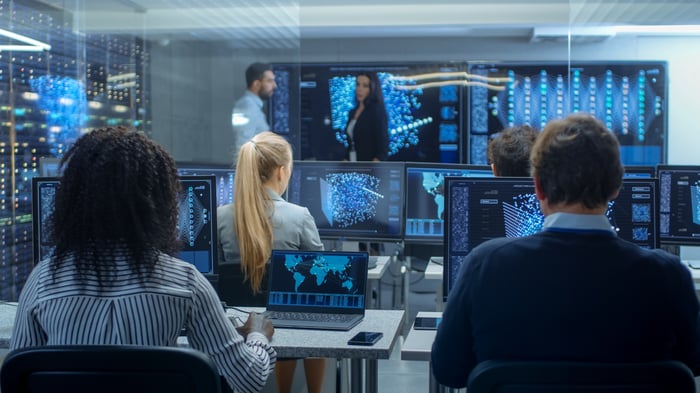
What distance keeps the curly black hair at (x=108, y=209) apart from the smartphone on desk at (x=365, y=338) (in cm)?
64

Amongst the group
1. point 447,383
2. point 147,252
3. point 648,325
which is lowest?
point 447,383

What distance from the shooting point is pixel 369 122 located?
725 cm

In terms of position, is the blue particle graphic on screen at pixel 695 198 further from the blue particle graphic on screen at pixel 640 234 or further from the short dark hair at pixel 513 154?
the blue particle graphic on screen at pixel 640 234

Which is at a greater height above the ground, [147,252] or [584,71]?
[584,71]

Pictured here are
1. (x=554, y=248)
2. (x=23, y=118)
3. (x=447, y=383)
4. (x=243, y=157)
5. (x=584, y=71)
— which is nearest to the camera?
(x=554, y=248)

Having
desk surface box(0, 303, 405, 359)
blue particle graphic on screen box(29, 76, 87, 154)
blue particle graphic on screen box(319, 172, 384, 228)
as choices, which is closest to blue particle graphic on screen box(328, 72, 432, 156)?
blue particle graphic on screen box(29, 76, 87, 154)

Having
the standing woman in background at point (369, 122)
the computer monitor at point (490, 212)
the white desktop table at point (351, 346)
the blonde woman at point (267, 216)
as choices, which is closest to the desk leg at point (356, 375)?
the white desktop table at point (351, 346)

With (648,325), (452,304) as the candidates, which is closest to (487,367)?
(452,304)

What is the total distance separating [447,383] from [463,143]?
565 cm

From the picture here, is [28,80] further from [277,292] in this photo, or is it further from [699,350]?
[699,350]

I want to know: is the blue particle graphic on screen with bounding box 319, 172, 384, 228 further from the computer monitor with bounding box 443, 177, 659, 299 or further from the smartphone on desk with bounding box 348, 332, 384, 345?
the smartphone on desk with bounding box 348, 332, 384, 345

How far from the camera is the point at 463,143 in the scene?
7.16 meters

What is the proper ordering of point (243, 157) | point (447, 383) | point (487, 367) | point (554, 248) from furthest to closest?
1. point (243, 157)
2. point (447, 383)
3. point (554, 248)
4. point (487, 367)

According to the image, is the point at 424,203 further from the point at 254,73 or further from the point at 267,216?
Result: the point at 254,73
